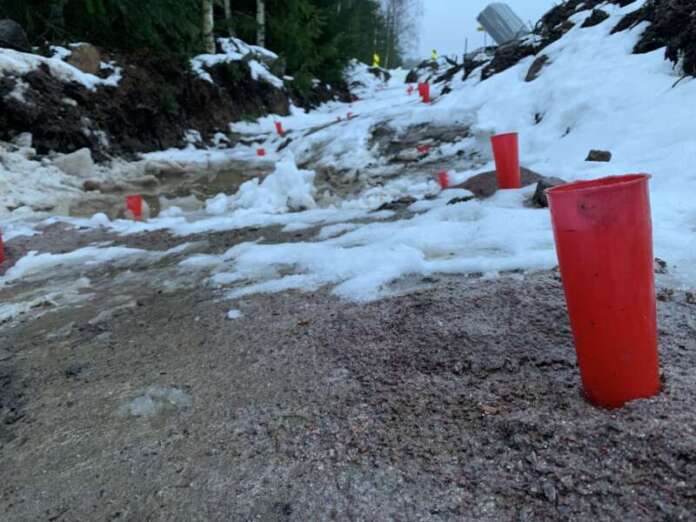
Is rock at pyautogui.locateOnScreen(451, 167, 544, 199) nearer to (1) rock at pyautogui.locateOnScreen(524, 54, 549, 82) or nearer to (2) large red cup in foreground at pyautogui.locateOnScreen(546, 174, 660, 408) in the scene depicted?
(2) large red cup in foreground at pyautogui.locateOnScreen(546, 174, 660, 408)

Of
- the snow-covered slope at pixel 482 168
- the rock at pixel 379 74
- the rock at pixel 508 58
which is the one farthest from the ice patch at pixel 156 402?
the rock at pixel 379 74

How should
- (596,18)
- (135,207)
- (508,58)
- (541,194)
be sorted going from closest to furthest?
1. (541,194)
2. (135,207)
3. (596,18)
4. (508,58)

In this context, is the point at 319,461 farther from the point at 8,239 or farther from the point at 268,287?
the point at 8,239

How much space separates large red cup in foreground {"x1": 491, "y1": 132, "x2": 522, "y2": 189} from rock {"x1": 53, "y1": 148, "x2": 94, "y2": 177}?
18.3 feet

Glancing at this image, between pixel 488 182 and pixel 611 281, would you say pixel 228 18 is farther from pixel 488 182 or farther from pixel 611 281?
pixel 611 281

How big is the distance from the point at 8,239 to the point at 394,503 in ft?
14.8

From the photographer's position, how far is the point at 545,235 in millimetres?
2826

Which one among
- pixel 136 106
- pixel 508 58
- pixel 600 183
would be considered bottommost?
pixel 600 183

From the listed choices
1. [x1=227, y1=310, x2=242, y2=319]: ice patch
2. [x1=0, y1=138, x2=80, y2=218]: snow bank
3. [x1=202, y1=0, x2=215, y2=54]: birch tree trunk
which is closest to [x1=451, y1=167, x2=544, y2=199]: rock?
[x1=227, y1=310, x2=242, y2=319]: ice patch

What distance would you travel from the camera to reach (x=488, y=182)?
14.4 ft

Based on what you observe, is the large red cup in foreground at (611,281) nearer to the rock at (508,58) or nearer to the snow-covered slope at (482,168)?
the snow-covered slope at (482,168)

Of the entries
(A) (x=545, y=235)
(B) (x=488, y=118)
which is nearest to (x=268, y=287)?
(A) (x=545, y=235)

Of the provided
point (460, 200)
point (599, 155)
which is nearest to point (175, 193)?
point (460, 200)

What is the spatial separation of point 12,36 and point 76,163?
107 inches
